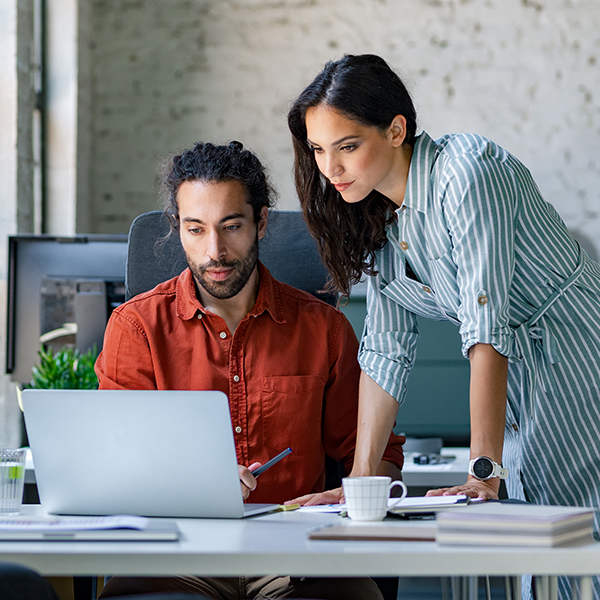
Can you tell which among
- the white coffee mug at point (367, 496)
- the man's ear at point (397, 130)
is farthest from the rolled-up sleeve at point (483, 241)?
the white coffee mug at point (367, 496)

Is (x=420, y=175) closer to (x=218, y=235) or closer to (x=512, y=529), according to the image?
(x=218, y=235)

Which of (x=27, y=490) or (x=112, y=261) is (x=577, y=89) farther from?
(x=27, y=490)

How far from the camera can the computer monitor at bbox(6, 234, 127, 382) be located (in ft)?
7.60

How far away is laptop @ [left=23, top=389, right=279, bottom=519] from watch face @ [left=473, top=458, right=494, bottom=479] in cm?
37

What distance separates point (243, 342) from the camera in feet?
5.35

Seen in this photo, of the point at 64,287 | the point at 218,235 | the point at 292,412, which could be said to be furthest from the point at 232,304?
the point at 64,287

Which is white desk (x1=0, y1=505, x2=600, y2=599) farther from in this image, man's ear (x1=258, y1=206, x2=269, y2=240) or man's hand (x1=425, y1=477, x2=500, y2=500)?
man's ear (x1=258, y1=206, x2=269, y2=240)

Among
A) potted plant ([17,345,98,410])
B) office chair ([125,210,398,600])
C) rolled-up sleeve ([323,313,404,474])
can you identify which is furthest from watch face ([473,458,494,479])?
potted plant ([17,345,98,410])

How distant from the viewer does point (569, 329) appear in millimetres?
1385

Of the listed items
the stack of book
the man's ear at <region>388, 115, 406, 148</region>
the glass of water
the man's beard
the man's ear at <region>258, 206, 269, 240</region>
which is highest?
the man's ear at <region>388, 115, 406, 148</region>

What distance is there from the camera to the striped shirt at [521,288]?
4.23 ft

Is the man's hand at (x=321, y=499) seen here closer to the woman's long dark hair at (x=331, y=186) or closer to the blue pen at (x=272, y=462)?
the blue pen at (x=272, y=462)

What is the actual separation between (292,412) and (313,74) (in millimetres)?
2817

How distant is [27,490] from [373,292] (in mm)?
1005
